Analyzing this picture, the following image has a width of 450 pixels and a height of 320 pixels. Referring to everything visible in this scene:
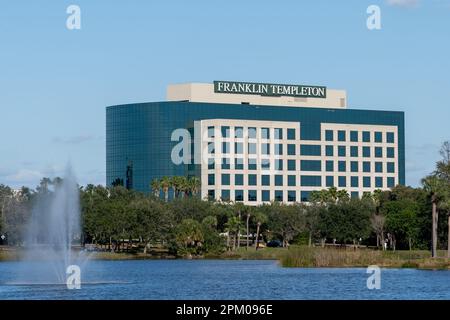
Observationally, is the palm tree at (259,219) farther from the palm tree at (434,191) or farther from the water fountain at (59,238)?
the water fountain at (59,238)

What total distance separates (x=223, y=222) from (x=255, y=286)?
112352mm

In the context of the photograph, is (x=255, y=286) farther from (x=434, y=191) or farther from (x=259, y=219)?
(x=259, y=219)

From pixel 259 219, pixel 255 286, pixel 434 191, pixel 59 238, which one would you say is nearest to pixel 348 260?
pixel 255 286

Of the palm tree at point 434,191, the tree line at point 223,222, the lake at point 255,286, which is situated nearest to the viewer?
the lake at point 255,286

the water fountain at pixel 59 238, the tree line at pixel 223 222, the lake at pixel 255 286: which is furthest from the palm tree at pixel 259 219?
the lake at pixel 255 286

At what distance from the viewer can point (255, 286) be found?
8356 cm

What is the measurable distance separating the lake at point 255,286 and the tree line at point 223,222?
53.6 metres

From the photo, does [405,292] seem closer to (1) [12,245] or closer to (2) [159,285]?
(2) [159,285]

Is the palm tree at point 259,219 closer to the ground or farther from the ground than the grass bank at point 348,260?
farther from the ground

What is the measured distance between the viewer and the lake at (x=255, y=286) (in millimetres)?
72000

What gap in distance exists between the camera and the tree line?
6594 inches

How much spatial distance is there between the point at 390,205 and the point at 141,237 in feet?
134

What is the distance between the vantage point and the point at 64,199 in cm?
8850
